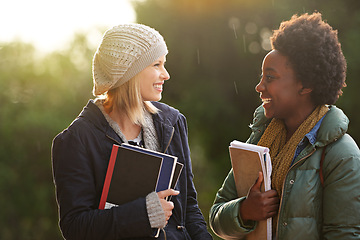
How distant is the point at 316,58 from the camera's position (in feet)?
6.81

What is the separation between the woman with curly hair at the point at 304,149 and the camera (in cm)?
192

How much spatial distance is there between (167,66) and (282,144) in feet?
30.2

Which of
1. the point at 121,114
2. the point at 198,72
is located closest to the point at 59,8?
the point at 198,72

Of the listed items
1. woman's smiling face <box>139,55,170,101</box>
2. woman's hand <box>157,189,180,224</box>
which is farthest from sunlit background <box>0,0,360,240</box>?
woman's hand <box>157,189,180,224</box>

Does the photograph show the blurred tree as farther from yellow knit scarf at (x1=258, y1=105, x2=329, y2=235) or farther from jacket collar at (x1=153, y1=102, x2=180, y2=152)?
yellow knit scarf at (x1=258, y1=105, x2=329, y2=235)

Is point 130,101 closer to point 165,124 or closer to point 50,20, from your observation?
point 165,124

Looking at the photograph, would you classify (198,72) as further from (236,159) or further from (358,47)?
(236,159)

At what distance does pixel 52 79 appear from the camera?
13.6 m

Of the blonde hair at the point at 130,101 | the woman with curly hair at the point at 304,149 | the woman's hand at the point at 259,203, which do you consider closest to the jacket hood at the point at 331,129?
the woman with curly hair at the point at 304,149

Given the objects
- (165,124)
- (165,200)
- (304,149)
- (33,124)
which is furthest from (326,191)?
(33,124)

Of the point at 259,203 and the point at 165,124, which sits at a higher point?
the point at 165,124

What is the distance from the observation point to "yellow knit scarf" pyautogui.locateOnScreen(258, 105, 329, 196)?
207cm

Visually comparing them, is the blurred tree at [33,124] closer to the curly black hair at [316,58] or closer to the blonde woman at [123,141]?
the blonde woman at [123,141]

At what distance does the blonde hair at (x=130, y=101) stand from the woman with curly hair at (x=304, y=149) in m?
0.51
